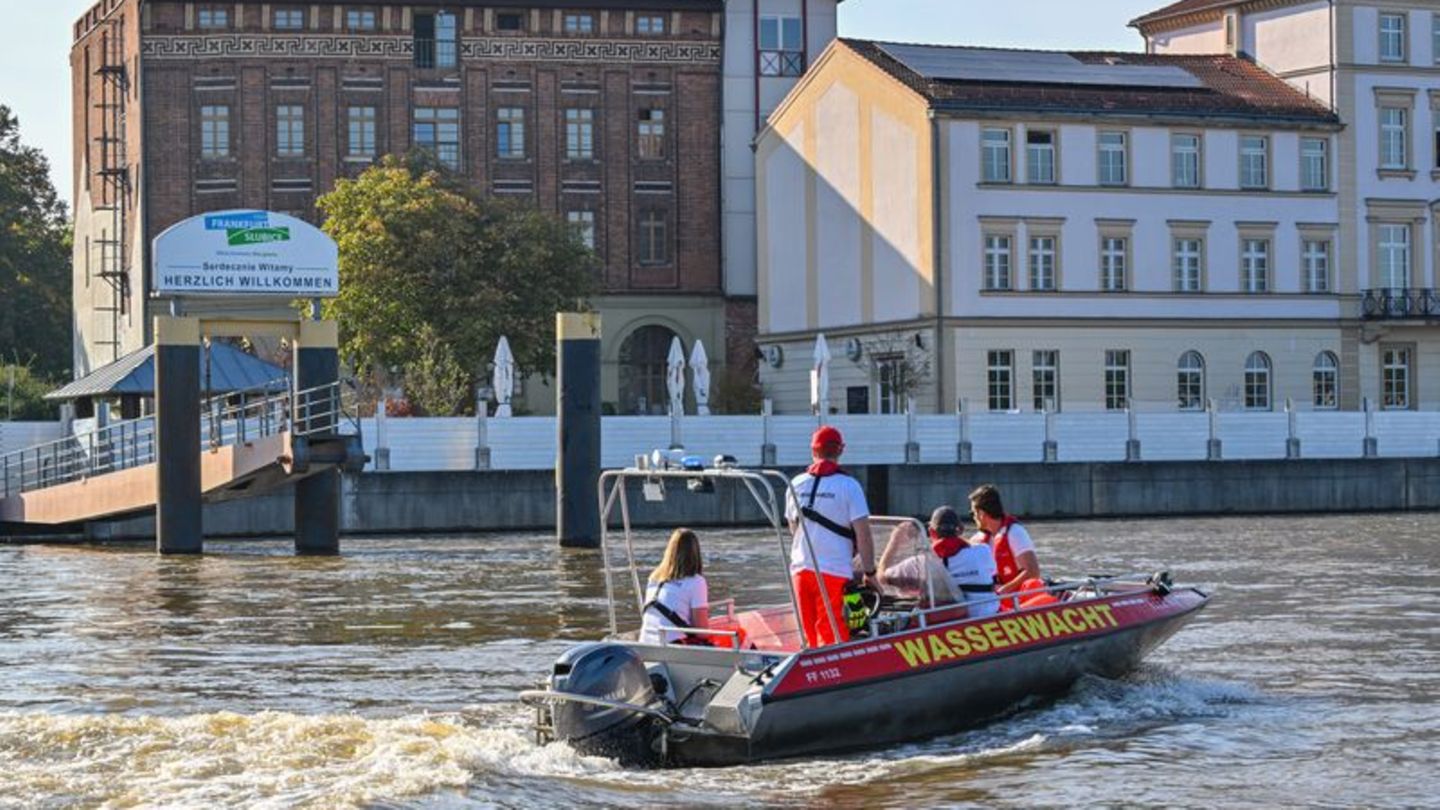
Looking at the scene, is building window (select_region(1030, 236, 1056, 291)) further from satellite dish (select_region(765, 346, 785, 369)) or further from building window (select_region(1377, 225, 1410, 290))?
building window (select_region(1377, 225, 1410, 290))

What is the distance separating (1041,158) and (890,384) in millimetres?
6620

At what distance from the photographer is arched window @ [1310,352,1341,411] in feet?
208

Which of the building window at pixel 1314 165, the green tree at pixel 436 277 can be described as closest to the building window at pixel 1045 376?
the building window at pixel 1314 165

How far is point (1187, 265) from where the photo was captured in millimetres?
62156

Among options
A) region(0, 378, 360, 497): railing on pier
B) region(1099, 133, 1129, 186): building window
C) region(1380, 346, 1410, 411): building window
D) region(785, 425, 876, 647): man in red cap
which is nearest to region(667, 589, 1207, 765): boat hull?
region(785, 425, 876, 647): man in red cap

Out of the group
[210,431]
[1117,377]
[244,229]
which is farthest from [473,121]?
[210,431]

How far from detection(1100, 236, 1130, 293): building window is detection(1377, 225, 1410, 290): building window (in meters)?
7.63

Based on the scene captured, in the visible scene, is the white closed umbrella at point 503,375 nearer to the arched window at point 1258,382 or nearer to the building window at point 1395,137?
the arched window at point 1258,382

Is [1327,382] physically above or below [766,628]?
above

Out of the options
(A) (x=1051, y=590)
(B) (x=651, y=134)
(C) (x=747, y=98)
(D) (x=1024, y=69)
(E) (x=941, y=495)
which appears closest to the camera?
(A) (x=1051, y=590)

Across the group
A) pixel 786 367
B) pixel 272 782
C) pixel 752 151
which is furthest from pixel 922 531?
pixel 752 151

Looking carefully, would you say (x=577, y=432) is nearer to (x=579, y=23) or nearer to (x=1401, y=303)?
(x=1401, y=303)

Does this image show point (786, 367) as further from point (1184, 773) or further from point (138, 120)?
point (1184, 773)

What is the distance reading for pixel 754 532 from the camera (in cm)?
4600
